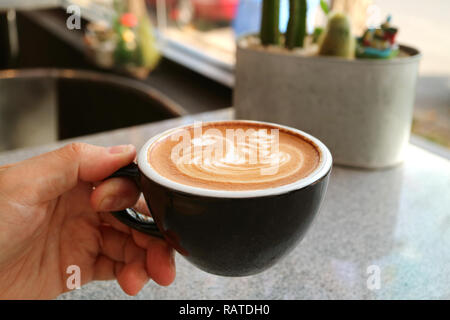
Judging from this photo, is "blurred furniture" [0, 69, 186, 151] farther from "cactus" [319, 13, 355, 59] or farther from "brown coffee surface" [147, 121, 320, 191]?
"brown coffee surface" [147, 121, 320, 191]

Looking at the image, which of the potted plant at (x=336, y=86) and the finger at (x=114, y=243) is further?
the potted plant at (x=336, y=86)

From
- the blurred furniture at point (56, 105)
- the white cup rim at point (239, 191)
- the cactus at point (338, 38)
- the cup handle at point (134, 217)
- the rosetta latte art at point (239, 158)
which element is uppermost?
the cactus at point (338, 38)

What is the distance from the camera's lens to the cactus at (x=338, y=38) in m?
0.97

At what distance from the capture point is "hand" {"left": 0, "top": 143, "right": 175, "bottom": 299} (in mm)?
641

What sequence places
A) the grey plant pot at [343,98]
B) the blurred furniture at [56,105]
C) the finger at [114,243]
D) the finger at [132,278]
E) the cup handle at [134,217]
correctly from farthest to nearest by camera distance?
the blurred furniture at [56,105] < the grey plant pot at [343,98] < the finger at [114,243] < the finger at [132,278] < the cup handle at [134,217]

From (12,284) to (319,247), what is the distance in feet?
1.73

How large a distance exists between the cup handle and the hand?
1cm

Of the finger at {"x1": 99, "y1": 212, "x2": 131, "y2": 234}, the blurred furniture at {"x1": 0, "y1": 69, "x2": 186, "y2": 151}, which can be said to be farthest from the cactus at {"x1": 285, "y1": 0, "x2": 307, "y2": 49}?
the blurred furniture at {"x1": 0, "y1": 69, "x2": 186, "y2": 151}

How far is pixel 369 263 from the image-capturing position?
2.39 ft

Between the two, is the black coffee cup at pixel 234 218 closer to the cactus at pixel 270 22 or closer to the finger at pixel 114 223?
the finger at pixel 114 223

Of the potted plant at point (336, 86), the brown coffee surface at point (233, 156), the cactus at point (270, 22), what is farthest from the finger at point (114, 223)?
the cactus at point (270, 22)

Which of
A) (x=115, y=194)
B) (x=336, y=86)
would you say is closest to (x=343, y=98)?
(x=336, y=86)

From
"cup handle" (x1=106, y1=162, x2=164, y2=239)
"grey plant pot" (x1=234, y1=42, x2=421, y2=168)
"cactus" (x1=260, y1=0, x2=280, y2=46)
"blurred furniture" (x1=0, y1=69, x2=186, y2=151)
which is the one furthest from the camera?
"blurred furniture" (x1=0, y1=69, x2=186, y2=151)
